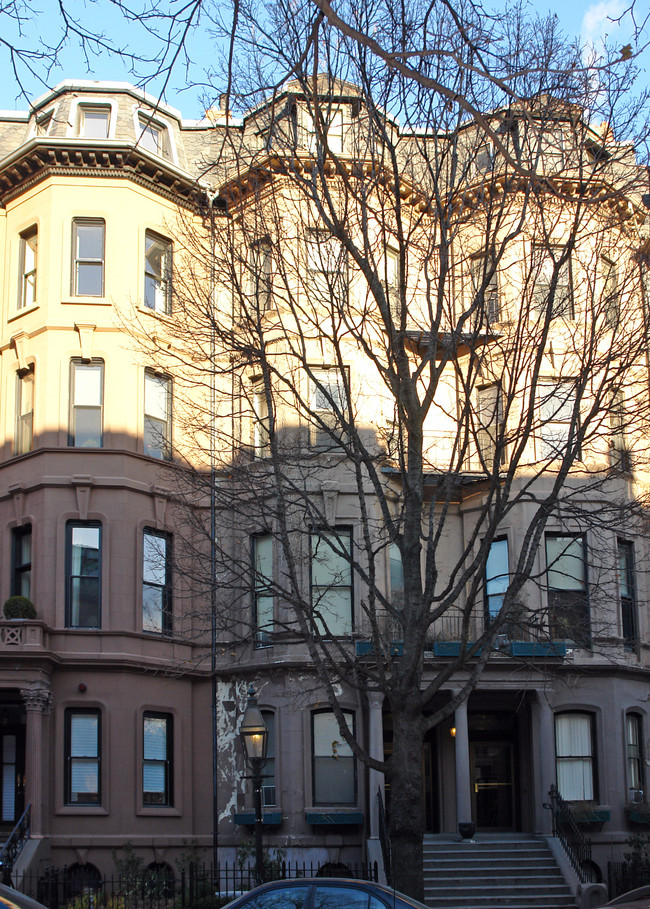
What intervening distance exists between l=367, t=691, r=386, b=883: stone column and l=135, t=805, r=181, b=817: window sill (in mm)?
3988

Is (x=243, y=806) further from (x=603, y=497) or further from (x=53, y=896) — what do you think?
(x=603, y=497)

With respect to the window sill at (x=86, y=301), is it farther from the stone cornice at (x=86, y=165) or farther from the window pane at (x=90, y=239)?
the stone cornice at (x=86, y=165)

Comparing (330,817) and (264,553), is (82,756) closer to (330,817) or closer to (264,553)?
(330,817)

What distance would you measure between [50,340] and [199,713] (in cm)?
854

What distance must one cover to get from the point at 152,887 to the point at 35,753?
3515mm

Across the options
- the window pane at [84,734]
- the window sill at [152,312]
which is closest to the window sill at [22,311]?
the window sill at [152,312]

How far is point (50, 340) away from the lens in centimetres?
2345

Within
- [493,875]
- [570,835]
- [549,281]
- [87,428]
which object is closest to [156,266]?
[87,428]

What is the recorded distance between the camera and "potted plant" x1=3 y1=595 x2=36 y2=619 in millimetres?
21266

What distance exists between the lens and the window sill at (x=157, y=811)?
2162cm

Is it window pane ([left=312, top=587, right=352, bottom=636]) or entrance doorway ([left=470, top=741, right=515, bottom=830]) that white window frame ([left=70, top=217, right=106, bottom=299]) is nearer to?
window pane ([left=312, top=587, right=352, bottom=636])

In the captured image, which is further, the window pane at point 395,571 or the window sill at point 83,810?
the window pane at point 395,571

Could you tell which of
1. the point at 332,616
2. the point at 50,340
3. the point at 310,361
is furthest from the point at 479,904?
the point at 50,340

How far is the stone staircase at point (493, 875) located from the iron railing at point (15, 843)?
283 inches
